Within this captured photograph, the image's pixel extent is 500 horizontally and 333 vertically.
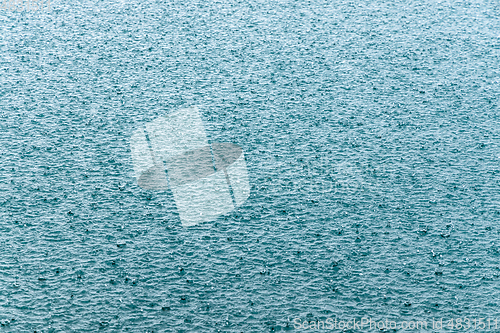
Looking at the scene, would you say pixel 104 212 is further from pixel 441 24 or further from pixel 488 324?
pixel 441 24

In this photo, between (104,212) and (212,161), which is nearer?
(104,212)

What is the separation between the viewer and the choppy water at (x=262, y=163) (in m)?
5.24

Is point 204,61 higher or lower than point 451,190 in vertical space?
higher

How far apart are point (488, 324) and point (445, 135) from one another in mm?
2800

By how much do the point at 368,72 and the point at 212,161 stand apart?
9.48 ft

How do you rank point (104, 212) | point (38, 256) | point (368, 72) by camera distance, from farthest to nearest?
point (368, 72)
point (104, 212)
point (38, 256)

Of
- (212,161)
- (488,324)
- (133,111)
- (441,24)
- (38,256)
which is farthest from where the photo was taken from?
(441,24)

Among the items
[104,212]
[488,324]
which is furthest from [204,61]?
[488,324]

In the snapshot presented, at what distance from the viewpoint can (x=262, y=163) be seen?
6.73 m

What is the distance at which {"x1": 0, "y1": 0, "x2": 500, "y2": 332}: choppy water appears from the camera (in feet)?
17.2

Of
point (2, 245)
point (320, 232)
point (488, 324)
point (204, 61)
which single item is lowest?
point (488, 324)

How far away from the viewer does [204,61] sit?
8344 mm

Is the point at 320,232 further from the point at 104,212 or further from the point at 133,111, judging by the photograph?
the point at 133,111

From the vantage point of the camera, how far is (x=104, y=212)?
609cm
